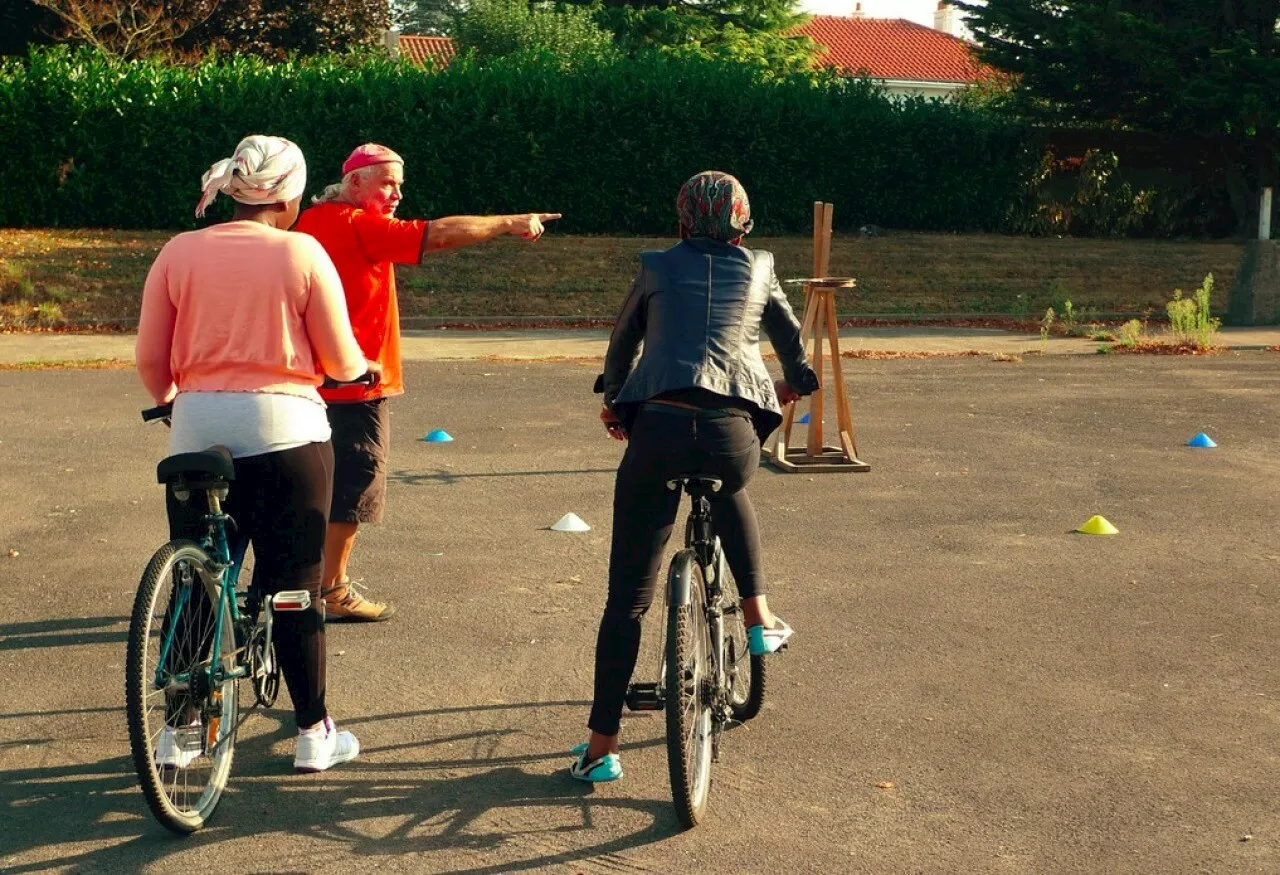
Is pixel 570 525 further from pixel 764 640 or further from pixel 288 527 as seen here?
pixel 288 527

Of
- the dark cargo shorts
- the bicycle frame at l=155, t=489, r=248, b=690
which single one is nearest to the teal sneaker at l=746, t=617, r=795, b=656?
the bicycle frame at l=155, t=489, r=248, b=690

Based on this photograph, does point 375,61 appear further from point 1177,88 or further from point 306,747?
point 306,747

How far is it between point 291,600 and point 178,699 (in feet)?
1.35

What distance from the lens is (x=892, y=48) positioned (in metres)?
73.9

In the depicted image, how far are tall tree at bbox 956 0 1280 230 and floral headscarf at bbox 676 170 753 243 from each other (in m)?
23.7

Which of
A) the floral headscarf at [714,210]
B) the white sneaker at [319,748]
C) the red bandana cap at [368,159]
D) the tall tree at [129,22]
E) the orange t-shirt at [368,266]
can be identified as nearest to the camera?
the floral headscarf at [714,210]

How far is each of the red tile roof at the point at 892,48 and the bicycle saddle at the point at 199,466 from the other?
64050 mm

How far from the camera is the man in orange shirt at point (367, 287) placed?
5895 mm

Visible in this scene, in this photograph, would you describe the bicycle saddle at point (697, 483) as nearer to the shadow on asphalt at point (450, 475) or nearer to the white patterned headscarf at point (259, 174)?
the white patterned headscarf at point (259, 174)

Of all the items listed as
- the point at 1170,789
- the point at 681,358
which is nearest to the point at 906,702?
the point at 1170,789

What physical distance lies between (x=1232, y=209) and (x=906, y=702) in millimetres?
26309

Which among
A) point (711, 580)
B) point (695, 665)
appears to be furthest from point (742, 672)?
point (695, 665)

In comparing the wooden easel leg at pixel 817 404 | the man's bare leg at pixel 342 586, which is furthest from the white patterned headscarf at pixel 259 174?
the wooden easel leg at pixel 817 404

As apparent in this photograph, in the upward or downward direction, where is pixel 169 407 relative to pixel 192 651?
upward
